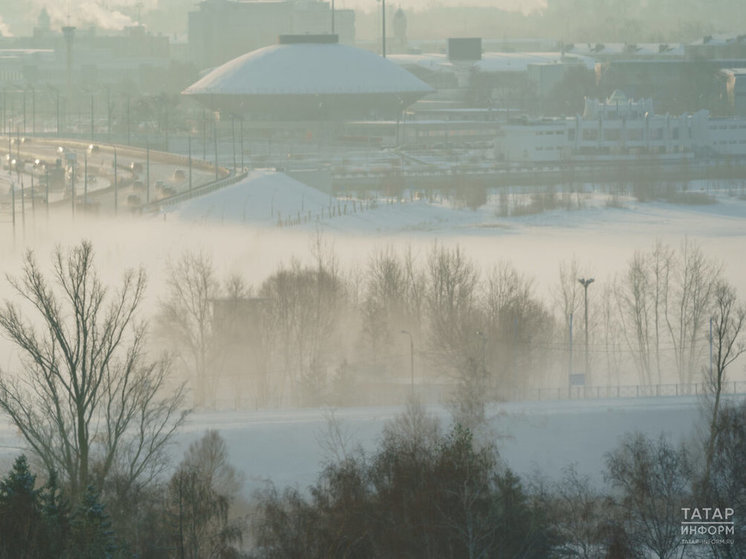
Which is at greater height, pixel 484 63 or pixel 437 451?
pixel 484 63

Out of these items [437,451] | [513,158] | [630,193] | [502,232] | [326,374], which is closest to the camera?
[437,451]

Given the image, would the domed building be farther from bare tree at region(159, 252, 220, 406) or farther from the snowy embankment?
the snowy embankment

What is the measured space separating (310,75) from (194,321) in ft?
103

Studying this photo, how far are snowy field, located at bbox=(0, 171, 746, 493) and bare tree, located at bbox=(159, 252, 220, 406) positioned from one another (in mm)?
538

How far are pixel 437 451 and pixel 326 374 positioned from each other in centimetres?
588

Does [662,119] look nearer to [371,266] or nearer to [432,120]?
[432,120]

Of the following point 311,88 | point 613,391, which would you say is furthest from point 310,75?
point 613,391

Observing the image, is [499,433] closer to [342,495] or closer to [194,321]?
[342,495]

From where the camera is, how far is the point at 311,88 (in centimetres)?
4631

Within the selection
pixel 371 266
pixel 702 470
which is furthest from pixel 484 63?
pixel 702 470

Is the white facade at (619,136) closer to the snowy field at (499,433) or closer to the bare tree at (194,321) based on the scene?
the bare tree at (194,321)

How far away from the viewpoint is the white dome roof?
46.6 m

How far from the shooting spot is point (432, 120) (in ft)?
162

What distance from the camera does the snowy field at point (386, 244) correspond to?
12.2m
